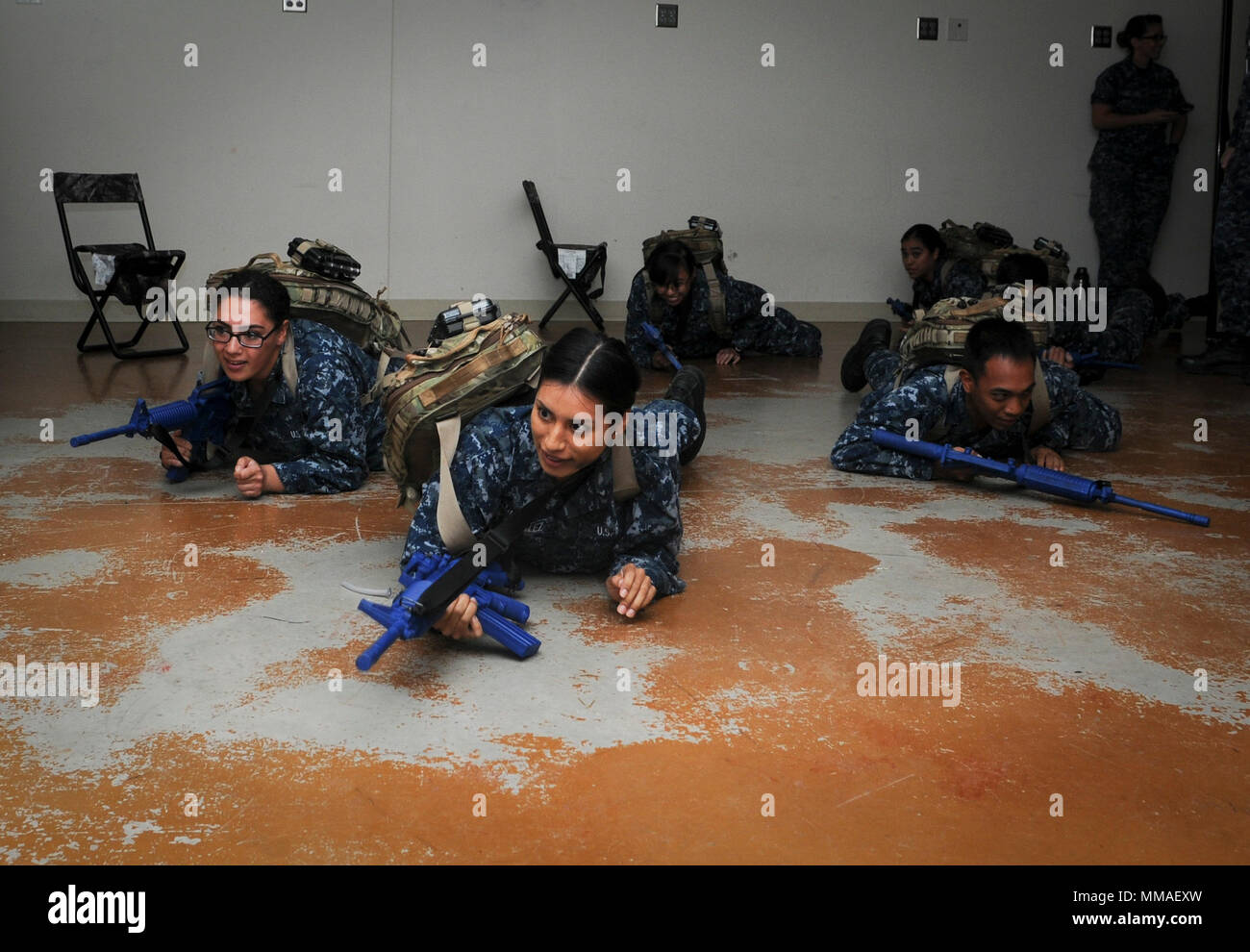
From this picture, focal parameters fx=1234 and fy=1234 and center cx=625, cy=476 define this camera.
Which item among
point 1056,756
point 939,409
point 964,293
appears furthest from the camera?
point 964,293

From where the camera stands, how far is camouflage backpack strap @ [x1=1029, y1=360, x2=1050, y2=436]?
414 cm

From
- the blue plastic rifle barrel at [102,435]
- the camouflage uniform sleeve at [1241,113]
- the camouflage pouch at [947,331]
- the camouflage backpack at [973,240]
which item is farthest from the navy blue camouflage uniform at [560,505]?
the camouflage backpack at [973,240]

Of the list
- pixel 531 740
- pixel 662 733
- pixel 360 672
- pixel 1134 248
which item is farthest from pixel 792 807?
pixel 1134 248

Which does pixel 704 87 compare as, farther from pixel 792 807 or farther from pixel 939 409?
pixel 792 807

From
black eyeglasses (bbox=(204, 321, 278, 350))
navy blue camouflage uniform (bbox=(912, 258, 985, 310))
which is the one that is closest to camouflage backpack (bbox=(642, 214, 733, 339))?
navy blue camouflage uniform (bbox=(912, 258, 985, 310))

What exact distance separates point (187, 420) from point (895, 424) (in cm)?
238

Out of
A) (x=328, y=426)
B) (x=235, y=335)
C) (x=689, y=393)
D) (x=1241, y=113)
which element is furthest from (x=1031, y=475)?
(x=1241, y=113)

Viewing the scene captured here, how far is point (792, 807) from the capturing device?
78.4 inches

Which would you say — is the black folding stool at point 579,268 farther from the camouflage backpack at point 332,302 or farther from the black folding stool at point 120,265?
the camouflage backpack at point 332,302

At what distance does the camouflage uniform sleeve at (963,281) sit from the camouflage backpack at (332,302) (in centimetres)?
468

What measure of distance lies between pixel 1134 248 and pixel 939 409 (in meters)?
6.47

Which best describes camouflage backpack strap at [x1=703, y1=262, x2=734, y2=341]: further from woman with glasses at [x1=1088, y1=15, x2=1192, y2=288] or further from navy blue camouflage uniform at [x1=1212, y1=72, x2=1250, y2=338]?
woman with glasses at [x1=1088, y1=15, x2=1192, y2=288]

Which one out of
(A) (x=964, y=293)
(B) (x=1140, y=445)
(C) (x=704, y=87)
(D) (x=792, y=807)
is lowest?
(D) (x=792, y=807)

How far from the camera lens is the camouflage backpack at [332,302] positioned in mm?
4066
